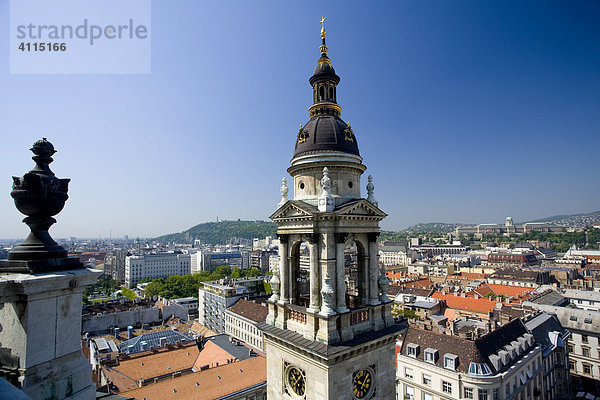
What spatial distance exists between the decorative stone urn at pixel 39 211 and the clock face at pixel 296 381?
38.1ft

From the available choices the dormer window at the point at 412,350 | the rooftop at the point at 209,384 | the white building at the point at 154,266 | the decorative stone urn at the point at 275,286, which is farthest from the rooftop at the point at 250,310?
the white building at the point at 154,266

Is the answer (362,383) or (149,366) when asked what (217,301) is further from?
(362,383)

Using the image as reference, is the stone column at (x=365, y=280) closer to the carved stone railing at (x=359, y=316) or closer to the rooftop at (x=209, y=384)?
the carved stone railing at (x=359, y=316)

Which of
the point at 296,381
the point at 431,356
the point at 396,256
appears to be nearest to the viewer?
the point at 296,381

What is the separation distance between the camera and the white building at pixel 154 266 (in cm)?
15900

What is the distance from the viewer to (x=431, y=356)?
33.0 meters

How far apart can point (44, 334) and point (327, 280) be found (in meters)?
10.5

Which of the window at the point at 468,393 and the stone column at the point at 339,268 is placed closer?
the stone column at the point at 339,268

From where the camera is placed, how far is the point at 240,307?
68.6m

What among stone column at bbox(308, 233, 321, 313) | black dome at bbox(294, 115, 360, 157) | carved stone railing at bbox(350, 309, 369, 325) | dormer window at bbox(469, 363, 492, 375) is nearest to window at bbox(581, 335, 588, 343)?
dormer window at bbox(469, 363, 492, 375)

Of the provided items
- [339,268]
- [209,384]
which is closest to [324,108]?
[339,268]

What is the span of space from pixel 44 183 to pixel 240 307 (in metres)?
68.5

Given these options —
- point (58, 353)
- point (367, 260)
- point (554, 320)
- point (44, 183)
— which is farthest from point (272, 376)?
point (554, 320)

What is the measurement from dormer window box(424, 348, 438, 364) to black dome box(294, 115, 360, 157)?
27263 mm
